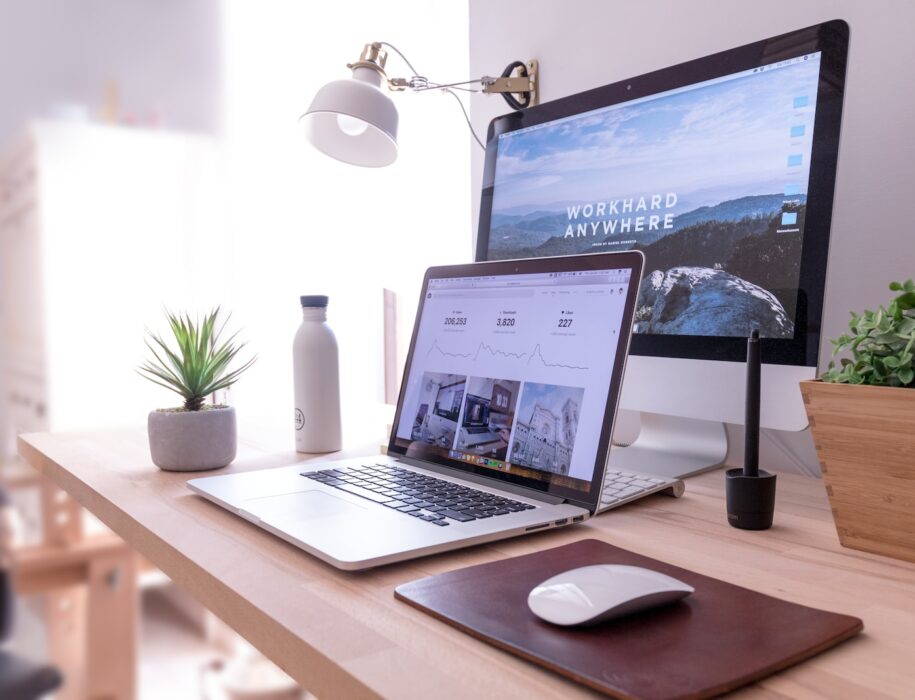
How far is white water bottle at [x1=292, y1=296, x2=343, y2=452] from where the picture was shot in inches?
39.8

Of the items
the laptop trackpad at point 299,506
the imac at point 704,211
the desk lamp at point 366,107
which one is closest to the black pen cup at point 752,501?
the imac at point 704,211

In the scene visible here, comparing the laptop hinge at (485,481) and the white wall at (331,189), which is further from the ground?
the white wall at (331,189)

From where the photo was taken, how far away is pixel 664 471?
86 cm

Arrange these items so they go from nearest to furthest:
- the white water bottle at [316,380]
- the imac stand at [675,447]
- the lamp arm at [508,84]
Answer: the imac stand at [675,447], the white water bottle at [316,380], the lamp arm at [508,84]

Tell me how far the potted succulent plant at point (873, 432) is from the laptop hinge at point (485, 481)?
0.77ft

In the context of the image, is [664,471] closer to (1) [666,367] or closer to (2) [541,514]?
(1) [666,367]

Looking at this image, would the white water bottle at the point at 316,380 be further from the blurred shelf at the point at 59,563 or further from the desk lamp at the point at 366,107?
the blurred shelf at the point at 59,563

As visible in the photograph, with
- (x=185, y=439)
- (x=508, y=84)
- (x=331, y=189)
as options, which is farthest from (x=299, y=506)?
A: (x=331, y=189)

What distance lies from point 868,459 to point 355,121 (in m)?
0.92

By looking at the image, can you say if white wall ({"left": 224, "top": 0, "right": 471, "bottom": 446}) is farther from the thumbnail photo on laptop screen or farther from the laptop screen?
the laptop screen

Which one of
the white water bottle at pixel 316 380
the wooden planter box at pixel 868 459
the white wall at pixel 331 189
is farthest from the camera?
the white wall at pixel 331 189

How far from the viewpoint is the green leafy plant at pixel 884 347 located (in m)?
0.57

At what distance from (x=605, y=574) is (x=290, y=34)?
2.19 meters

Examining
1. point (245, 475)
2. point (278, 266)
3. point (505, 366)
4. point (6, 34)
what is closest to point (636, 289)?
point (505, 366)
